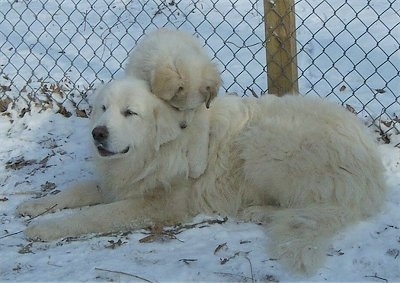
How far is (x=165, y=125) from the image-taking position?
4016 mm

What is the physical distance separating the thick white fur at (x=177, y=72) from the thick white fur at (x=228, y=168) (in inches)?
4.1

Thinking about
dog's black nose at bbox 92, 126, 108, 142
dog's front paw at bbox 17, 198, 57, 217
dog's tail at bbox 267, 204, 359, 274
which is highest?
dog's black nose at bbox 92, 126, 108, 142

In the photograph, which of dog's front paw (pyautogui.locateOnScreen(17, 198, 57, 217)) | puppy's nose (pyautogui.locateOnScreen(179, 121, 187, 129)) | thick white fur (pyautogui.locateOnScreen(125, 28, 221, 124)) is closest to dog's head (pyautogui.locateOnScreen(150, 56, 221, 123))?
thick white fur (pyautogui.locateOnScreen(125, 28, 221, 124))

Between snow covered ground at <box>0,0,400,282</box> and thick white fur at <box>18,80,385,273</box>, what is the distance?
133 millimetres

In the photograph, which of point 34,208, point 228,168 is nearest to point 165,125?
point 228,168

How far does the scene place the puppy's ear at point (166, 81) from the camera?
387 centimetres

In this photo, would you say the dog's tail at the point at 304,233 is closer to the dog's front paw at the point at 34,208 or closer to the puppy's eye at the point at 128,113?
the puppy's eye at the point at 128,113

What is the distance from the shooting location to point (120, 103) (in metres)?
3.94

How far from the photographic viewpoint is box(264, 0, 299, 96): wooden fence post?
5062mm

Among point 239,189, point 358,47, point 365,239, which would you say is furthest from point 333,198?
point 358,47

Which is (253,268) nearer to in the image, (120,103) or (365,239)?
(365,239)

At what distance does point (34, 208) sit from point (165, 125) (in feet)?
3.31

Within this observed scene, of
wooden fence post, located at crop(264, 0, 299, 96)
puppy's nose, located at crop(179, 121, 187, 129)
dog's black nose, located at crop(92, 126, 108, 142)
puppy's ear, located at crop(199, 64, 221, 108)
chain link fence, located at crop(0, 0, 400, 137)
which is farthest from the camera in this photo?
chain link fence, located at crop(0, 0, 400, 137)

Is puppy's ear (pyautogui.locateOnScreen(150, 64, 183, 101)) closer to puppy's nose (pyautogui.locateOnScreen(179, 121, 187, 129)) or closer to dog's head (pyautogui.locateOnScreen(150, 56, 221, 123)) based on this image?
dog's head (pyautogui.locateOnScreen(150, 56, 221, 123))
